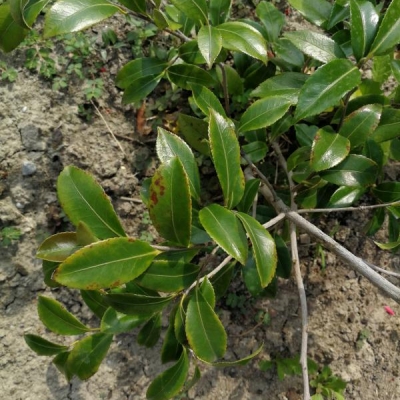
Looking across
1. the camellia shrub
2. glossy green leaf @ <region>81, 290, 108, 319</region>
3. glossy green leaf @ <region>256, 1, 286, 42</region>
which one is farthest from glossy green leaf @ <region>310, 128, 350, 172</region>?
glossy green leaf @ <region>81, 290, 108, 319</region>

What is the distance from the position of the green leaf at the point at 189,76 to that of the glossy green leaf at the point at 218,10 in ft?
0.53

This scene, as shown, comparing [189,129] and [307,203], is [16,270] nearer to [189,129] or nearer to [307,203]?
[189,129]

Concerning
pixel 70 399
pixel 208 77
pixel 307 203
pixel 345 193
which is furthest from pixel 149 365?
pixel 208 77

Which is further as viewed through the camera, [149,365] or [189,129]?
[149,365]

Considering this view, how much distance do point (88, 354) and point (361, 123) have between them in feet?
3.37

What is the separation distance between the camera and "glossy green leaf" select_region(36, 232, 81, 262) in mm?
1037

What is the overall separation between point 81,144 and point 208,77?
26.7 inches

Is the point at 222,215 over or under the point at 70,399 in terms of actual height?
over

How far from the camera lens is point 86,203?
1047 millimetres

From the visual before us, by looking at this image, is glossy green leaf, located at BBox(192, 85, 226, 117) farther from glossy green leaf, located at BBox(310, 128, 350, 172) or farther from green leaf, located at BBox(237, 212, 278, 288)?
green leaf, located at BBox(237, 212, 278, 288)

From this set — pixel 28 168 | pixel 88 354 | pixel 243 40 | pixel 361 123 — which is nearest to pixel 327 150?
pixel 361 123

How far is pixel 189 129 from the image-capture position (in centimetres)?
150

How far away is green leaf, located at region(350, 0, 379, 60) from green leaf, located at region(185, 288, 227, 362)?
0.73 meters

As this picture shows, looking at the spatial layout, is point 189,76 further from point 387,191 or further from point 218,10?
point 387,191
